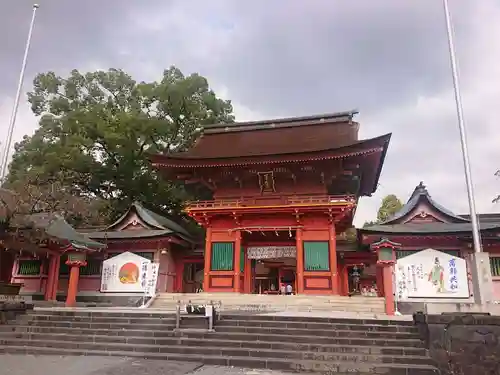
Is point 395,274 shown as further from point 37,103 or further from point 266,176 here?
point 37,103

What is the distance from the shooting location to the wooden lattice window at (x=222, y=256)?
20.0 m

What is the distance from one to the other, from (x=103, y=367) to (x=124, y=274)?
12688 mm

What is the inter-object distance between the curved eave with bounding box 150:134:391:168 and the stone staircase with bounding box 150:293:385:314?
21.3 feet

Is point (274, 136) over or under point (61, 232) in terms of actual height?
over

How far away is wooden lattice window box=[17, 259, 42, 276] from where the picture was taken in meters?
20.4

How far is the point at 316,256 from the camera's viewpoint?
1914cm

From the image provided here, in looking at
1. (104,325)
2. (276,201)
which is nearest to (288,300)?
(276,201)

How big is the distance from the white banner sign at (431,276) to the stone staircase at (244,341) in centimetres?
763

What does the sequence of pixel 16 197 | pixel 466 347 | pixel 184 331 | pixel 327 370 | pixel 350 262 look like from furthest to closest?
pixel 350 262
pixel 16 197
pixel 184 331
pixel 327 370
pixel 466 347

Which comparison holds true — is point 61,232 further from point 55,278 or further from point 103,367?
point 103,367

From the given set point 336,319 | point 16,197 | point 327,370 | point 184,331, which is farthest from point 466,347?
point 16,197

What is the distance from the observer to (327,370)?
8516 millimetres

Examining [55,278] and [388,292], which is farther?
[55,278]

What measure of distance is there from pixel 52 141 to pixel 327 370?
101 feet
